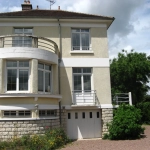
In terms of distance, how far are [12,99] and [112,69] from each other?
74.6 ft

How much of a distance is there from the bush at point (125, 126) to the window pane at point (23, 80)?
21.1ft

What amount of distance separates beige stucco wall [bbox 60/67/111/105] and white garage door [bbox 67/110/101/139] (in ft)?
3.37

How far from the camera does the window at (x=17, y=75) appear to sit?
1350cm

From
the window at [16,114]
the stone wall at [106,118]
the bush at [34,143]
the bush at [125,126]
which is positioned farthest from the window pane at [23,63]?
the bush at [125,126]

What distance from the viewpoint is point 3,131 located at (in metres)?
12.7

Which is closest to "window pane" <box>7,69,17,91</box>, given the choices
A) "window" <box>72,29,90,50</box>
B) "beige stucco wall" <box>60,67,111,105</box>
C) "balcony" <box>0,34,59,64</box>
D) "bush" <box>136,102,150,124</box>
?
"balcony" <box>0,34,59,64</box>

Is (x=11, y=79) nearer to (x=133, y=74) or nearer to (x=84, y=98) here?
(x=84, y=98)

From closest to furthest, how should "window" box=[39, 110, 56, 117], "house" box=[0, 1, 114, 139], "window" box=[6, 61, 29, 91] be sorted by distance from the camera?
"house" box=[0, 1, 114, 139], "window" box=[6, 61, 29, 91], "window" box=[39, 110, 56, 117]

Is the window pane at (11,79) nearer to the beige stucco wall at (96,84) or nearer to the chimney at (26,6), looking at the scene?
A: the beige stucco wall at (96,84)

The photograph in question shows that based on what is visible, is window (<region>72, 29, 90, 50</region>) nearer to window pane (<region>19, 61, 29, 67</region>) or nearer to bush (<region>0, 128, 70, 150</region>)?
window pane (<region>19, 61, 29, 67</region>)

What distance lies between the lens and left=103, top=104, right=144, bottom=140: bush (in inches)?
584

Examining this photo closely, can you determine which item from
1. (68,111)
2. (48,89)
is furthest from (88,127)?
(48,89)

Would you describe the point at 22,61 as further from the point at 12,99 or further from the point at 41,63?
the point at 12,99

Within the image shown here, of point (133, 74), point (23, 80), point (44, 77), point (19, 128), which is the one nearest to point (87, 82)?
point (44, 77)
